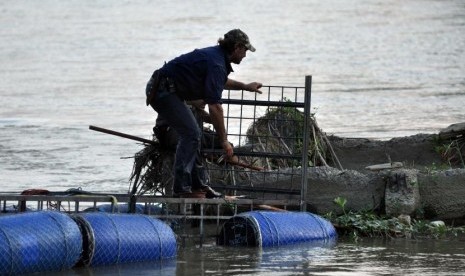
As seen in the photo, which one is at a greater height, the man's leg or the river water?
the river water

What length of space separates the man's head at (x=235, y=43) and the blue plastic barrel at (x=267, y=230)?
135 centimetres

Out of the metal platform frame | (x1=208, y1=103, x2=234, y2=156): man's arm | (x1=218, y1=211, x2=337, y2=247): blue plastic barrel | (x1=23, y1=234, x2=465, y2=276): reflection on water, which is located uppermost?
(x1=208, y1=103, x2=234, y2=156): man's arm

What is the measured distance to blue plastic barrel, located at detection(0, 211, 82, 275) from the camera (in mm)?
9984

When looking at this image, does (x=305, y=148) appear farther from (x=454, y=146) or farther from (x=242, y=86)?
(x=454, y=146)

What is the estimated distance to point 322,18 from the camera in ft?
137

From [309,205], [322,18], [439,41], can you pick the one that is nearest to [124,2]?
[322,18]

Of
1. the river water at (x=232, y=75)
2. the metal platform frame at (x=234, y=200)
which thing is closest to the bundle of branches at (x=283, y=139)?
the metal platform frame at (x=234, y=200)

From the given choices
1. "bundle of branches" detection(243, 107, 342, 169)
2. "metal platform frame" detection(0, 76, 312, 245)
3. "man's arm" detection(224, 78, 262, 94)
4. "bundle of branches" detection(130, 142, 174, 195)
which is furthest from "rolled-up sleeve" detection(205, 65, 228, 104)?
"bundle of branches" detection(243, 107, 342, 169)

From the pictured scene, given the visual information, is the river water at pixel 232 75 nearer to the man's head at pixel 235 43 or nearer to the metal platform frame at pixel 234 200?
the metal platform frame at pixel 234 200

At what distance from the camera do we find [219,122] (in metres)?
12.1

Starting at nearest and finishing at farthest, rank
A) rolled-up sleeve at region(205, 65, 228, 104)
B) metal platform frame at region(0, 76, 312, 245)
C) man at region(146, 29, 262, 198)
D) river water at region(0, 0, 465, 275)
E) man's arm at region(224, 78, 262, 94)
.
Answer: metal platform frame at region(0, 76, 312, 245), rolled-up sleeve at region(205, 65, 228, 104), man at region(146, 29, 262, 198), man's arm at region(224, 78, 262, 94), river water at region(0, 0, 465, 275)

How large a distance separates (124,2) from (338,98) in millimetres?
24104

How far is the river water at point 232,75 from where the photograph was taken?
16.4m

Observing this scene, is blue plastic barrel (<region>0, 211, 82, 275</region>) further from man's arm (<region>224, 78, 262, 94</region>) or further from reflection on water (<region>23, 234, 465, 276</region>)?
man's arm (<region>224, 78, 262, 94</region>)
